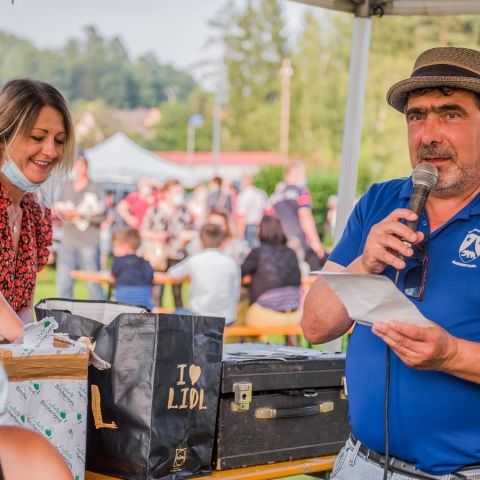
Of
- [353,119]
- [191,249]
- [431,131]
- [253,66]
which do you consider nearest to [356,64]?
[353,119]

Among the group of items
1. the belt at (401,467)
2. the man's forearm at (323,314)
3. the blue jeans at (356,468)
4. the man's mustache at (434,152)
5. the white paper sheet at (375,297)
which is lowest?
the blue jeans at (356,468)

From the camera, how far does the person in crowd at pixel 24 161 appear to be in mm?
3324

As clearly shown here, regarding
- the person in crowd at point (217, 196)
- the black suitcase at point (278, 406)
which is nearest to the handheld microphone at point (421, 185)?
the black suitcase at point (278, 406)

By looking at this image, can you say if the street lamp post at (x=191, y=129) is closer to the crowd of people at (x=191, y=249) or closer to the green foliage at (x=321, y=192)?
the green foliage at (x=321, y=192)

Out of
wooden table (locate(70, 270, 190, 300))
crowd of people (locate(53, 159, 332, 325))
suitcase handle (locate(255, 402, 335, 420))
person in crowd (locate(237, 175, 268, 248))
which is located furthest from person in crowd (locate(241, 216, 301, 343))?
person in crowd (locate(237, 175, 268, 248))

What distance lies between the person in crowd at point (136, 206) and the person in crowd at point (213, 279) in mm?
→ 6699

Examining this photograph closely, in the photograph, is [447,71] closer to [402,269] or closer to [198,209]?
[402,269]

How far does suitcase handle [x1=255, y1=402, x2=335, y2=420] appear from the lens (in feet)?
11.6

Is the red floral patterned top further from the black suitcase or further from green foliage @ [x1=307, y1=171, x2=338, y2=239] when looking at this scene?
green foliage @ [x1=307, y1=171, x2=338, y2=239]

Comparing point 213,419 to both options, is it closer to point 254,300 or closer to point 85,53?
point 254,300

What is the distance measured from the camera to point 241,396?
3.42m

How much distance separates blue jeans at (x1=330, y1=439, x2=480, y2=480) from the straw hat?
1021mm

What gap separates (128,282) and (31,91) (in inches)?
254

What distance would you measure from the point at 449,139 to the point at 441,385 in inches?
25.0
